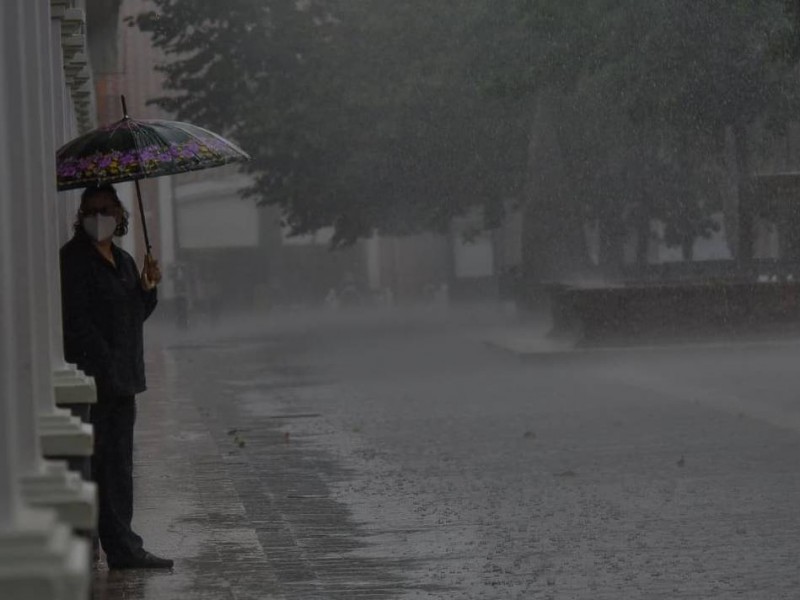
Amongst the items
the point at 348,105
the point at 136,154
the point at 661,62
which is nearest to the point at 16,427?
the point at 136,154

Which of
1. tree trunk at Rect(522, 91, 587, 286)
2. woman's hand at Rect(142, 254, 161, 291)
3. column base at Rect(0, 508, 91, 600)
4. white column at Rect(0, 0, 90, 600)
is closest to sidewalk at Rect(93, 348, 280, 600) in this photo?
woman's hand at Rect(142, 254, 161, 291)

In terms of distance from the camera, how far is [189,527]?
10805mm

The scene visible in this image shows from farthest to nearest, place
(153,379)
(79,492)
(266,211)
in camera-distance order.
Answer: (266,211) < (153,379) < (79,492)

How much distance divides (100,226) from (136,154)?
60 cm

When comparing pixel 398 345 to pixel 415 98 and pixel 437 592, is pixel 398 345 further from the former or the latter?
pixel 437 592

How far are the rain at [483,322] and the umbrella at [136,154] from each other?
17 mm

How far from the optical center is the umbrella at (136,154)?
9.39 metres

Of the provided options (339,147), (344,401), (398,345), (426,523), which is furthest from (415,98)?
(426,523)

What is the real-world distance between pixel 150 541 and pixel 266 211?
70554 millimetres

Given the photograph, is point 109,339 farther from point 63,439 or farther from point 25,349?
point 25,349

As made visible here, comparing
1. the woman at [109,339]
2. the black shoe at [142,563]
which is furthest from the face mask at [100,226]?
the black shoe at [142,563]

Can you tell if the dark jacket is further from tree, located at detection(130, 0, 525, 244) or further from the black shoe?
tree, located at detection(130, 0, 525, 244)

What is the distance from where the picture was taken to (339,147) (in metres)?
45.7

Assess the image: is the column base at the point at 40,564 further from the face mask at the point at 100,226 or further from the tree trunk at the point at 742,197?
the tree trunk at the point at 742,197
